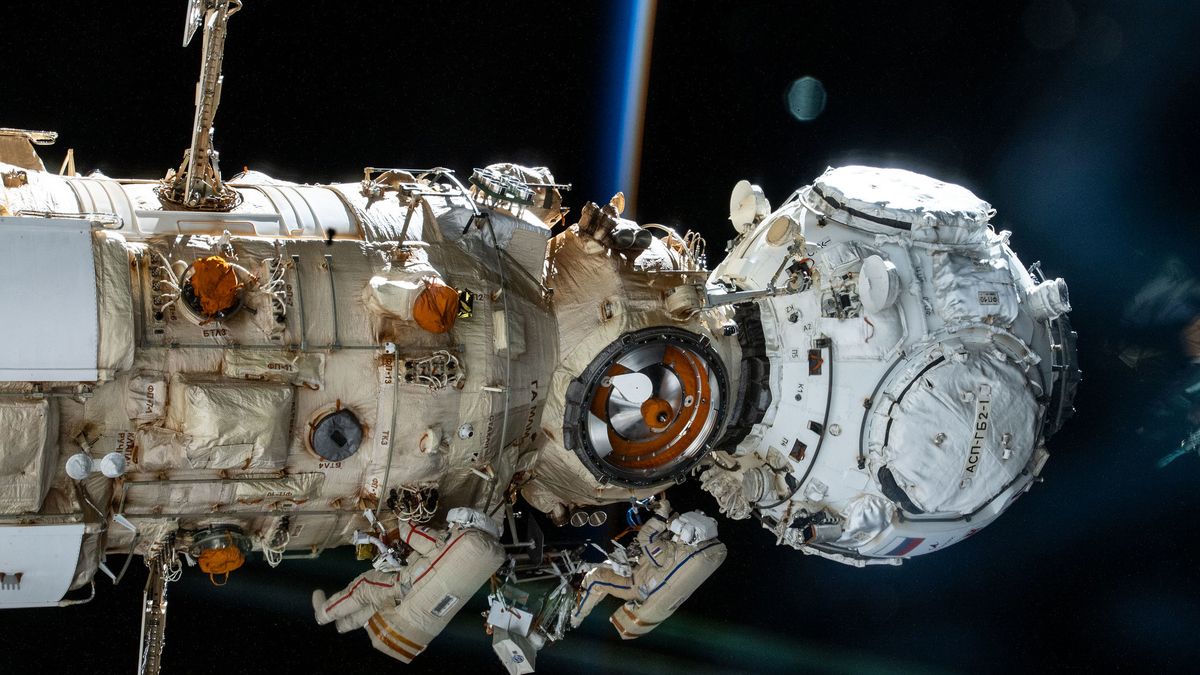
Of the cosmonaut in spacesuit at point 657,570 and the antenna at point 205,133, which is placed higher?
the antenna at point 205,133

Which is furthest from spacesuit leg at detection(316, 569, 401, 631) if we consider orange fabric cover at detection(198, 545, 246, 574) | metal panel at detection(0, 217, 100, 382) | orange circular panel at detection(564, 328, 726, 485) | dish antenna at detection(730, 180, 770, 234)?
dish antenna at detection(730, 180, 770, 234)

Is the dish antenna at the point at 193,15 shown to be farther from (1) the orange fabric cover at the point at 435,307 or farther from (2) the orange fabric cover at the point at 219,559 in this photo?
(2) the orange fabric cover at the point at 219,559

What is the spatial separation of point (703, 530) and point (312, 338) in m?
2.78

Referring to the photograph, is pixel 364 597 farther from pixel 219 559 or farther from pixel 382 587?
pixel 219 559

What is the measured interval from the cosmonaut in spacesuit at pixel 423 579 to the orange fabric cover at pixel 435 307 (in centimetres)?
117

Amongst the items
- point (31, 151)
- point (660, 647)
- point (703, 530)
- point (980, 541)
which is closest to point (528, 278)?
point (703, 530)

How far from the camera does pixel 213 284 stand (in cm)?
569

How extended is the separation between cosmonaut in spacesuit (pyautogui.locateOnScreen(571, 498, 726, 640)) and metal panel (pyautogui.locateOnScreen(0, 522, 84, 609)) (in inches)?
121

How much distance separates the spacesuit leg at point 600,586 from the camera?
24.2 ft

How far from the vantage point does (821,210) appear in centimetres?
744

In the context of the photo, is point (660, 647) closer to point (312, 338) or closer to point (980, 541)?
point (980, 541)

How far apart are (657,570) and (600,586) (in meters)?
0.39

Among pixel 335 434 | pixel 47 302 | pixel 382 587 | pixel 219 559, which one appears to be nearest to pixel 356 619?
pixel 382 587

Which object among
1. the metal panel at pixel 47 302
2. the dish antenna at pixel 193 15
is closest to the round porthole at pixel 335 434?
the metal panel at pixel 47 302
